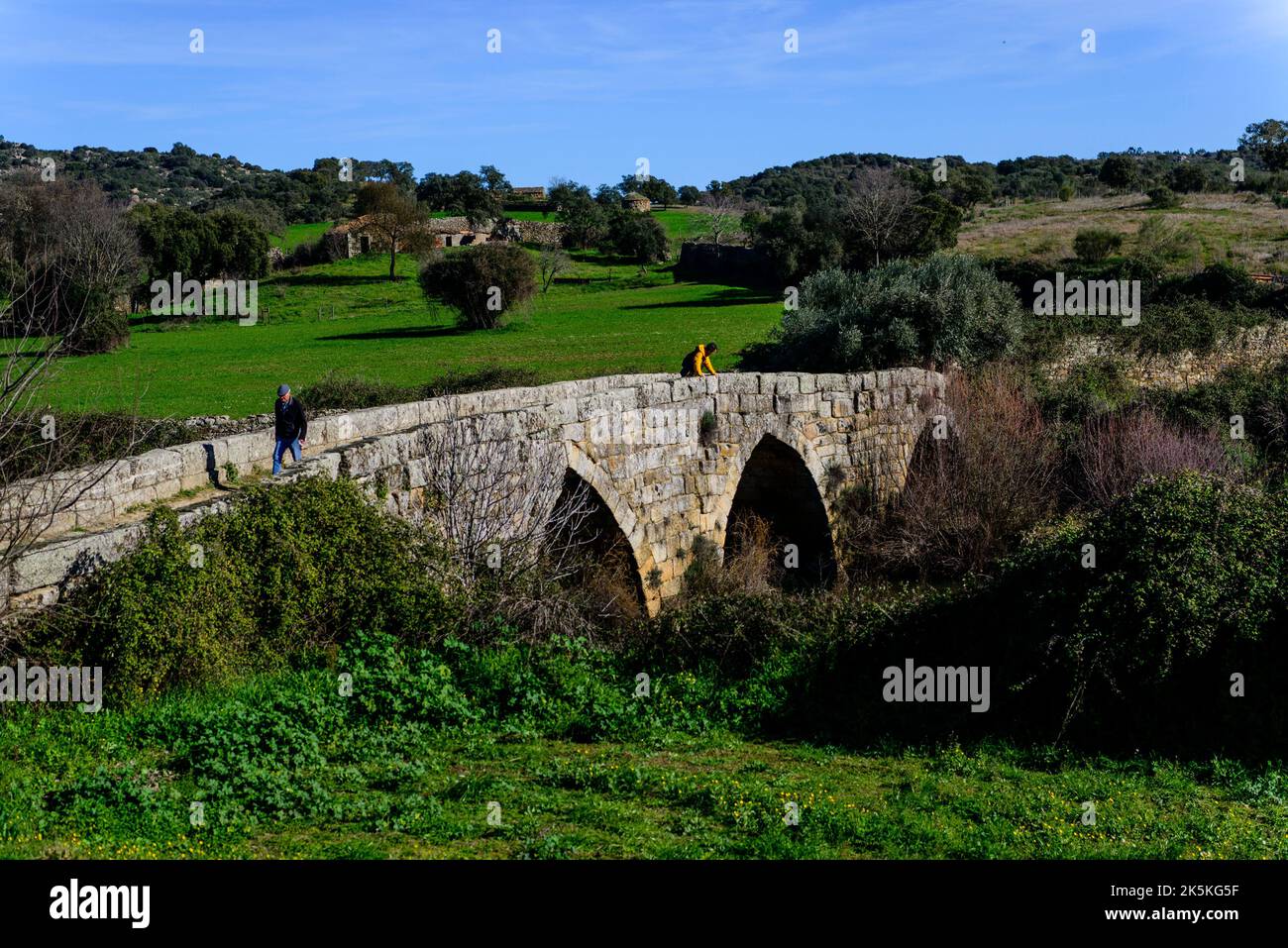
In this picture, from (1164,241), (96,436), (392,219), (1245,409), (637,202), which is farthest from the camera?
(637,202)

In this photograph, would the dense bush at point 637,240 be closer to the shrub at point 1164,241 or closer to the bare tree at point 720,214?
the bare tree at point 720,214

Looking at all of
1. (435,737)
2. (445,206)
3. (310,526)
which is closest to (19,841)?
(435,737)

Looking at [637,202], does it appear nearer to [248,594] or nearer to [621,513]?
[621,513]

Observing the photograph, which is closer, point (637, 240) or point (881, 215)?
point (881, 215)

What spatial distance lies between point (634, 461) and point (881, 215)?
3125 centimetres

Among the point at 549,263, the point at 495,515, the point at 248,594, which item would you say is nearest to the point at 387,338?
the point at 549,263

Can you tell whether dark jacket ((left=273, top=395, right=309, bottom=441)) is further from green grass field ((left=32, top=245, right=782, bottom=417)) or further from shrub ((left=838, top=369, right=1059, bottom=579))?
green grass field ((left=32, top=245, right=782, bottom=417))

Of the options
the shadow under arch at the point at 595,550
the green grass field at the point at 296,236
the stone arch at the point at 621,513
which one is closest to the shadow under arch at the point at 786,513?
the stone arch at the point at 621,513

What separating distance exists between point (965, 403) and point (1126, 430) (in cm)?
275

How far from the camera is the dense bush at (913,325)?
86.0 ft

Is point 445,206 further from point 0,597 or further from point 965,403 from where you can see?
point 0,597

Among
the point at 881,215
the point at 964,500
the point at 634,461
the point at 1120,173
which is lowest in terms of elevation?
the point at 964,500

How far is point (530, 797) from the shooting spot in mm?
7797
